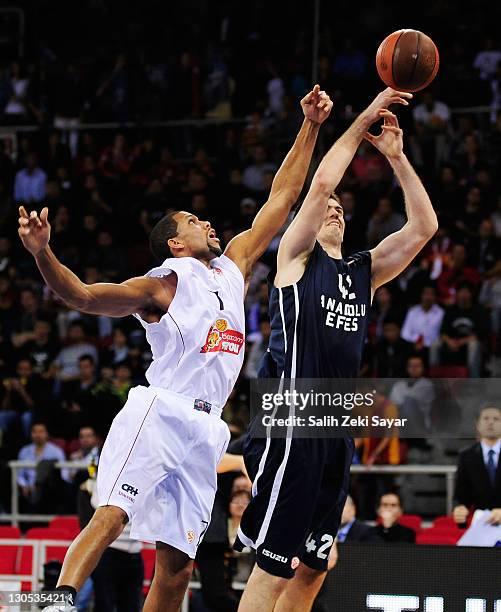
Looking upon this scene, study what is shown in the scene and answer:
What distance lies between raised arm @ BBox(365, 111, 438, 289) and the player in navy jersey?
0.07 feet

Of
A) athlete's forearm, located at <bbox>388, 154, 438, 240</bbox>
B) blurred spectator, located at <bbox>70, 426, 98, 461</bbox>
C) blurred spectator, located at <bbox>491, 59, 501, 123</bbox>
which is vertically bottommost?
blurred spectator, located at <bbox>70, 426, 98, 461</bbox>

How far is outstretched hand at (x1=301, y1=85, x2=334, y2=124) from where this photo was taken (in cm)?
661

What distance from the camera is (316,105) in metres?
6.62

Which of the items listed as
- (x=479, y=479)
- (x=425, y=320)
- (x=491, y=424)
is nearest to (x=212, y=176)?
(x=425, y=320)

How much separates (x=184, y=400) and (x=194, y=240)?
936mm

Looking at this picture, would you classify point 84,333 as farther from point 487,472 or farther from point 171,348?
point 171,348

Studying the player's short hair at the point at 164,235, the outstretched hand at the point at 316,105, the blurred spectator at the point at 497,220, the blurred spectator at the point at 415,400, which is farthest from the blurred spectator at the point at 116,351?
the outstretched hand at the point at 316,105

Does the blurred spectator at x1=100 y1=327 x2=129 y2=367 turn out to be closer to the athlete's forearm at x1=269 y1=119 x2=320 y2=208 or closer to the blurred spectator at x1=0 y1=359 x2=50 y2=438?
the blurred spectator at x1=0 y1=359 x2=50 y2=438

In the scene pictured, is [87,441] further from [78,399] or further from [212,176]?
[212,176]

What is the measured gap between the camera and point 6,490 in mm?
13086

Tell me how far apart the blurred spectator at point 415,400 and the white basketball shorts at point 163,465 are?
17.4ft

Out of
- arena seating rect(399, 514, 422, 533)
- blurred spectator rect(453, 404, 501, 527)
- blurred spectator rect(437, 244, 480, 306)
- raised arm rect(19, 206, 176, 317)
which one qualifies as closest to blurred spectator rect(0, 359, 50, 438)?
blurred spectator rect(437, 244, 480, 306)

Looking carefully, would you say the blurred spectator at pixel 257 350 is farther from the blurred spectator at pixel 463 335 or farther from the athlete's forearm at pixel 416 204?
the athlete's forearm at pixel 416 204
